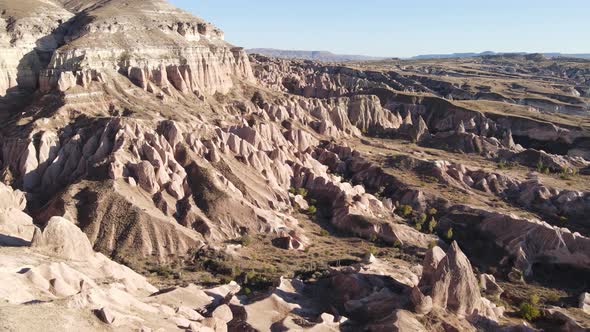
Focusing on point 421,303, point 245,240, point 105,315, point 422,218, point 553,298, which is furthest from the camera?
point 422,218

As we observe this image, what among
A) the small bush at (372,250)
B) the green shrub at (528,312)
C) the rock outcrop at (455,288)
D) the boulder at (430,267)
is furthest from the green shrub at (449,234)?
the rock outcrop at (455,288)

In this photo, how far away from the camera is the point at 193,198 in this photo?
50.4 metres

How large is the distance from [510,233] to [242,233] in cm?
2807

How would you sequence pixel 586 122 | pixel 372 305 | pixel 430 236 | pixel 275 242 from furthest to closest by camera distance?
pixel 586 122 < pixel 430 236 < pixel 275 242 < pixel 372 305

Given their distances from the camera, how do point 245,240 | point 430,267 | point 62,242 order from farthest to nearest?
point 245,240 → point 430,267 → point 62,242

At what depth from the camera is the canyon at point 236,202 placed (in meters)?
31.2

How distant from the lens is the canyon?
31188mm

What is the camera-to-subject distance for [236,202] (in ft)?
166

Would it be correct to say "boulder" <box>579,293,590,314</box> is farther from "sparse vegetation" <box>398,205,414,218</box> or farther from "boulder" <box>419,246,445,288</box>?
"sparse vegetation" <box>398,205,414,218</box>

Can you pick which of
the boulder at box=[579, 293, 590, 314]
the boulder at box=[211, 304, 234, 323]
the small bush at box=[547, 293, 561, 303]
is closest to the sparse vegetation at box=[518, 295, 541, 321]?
the boulder at box=[579, 293, 590, 314]

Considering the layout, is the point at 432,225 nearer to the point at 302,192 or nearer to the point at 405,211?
the point at 405,211

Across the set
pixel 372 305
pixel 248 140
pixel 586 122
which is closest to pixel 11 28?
pixel 248 140

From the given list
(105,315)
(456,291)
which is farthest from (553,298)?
(105,315)

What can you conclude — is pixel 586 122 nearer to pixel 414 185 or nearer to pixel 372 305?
pixel 414 185
